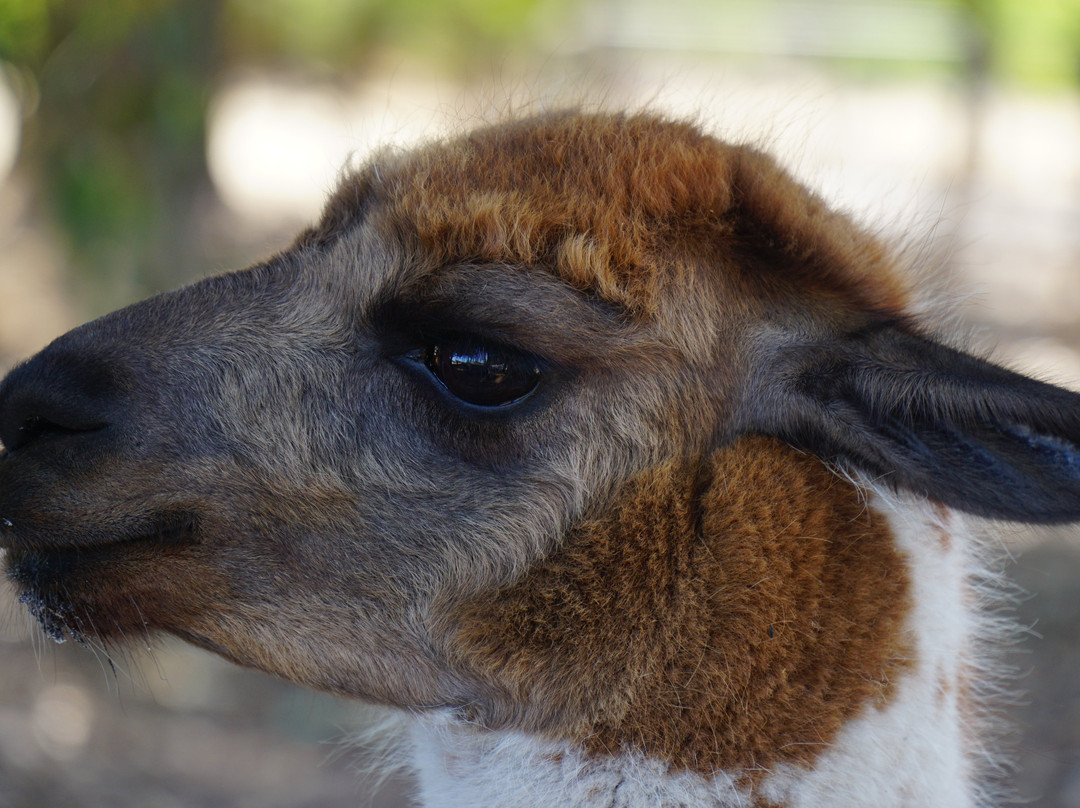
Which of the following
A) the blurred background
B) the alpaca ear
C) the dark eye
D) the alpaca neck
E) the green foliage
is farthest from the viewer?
the green foliage

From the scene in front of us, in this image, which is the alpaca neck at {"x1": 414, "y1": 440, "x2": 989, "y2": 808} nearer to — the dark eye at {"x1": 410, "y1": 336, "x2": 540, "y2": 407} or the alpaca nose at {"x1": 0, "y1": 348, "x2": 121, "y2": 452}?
the dark eye at {"x1": 410, "y1": 336, "x2": 540, "y2": 407}

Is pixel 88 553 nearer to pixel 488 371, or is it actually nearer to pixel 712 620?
pixel 488 371

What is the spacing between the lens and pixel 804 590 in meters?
2.06

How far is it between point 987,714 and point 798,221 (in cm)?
162

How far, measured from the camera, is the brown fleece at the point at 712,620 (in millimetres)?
2055

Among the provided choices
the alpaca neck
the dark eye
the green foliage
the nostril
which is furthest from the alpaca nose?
the green foliage

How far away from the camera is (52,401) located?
6.96ft

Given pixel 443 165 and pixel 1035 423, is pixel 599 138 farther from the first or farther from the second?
pixel 1035 423

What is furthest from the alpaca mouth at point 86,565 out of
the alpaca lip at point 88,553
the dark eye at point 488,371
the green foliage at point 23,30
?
the green foliage at point 23,30

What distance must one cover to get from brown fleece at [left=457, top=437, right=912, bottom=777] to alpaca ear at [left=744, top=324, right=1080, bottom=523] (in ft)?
0.34

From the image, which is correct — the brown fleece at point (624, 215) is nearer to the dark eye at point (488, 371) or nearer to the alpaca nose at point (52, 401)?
the dark eye at point (488, 371)

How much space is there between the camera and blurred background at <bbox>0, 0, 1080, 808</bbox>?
344cm

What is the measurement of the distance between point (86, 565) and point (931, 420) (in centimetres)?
174

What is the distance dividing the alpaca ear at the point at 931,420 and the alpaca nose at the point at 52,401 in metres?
1.39
